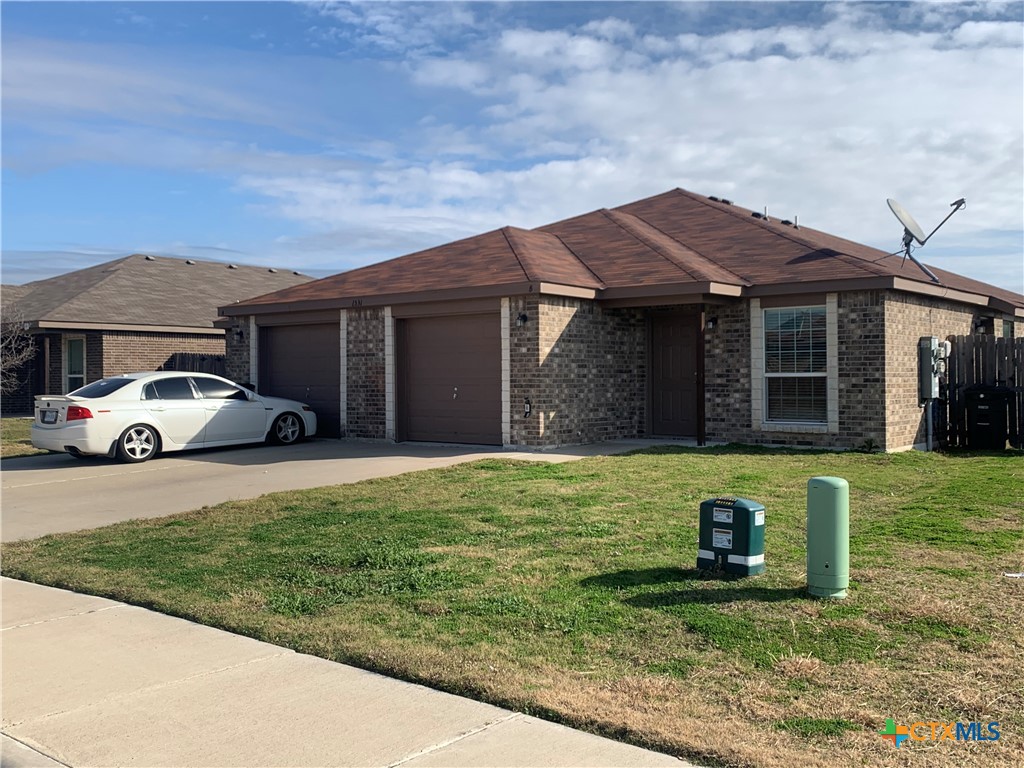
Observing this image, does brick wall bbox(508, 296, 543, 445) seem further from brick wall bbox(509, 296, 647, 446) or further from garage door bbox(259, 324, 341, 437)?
garage door bbox(259, 324, 341, 437)

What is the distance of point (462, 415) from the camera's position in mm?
16406

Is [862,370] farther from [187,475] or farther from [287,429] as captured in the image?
[187,475]

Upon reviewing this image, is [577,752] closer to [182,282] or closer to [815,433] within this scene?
[815,433]

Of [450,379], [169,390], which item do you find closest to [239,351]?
[169,390]

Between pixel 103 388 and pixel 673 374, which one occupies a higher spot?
pixel 673 374

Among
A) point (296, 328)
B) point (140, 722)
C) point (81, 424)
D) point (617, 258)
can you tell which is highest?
point (617, 258)

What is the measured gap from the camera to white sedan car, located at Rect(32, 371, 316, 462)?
48.1 feet

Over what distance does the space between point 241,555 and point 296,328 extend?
38.2 feet

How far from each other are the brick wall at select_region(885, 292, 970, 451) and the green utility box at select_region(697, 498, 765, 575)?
8.88 m

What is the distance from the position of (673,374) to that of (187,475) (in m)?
8.51

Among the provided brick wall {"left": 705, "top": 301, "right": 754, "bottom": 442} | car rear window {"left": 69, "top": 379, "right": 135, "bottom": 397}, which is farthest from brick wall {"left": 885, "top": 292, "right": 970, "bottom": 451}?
car rear window {"left": 69, "top": 379, "right": 135, "bottom": 397}

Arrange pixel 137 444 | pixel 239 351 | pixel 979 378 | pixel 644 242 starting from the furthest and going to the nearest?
pixel 239 351 → pixel 644 242 → pixel 979 378 → pixel 137 444

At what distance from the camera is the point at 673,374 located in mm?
17203

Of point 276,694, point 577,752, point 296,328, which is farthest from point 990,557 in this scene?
point 296,328
